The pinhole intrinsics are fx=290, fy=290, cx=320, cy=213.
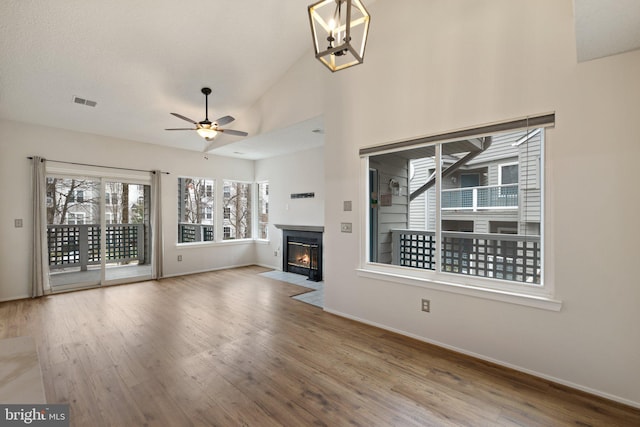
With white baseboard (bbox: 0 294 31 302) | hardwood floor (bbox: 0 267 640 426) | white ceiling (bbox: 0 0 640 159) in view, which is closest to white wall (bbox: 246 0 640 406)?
hardwood floor (bbox: 0 267 640 426)

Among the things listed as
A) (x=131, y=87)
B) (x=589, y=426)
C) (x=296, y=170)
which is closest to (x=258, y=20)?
(x=131, y=87)

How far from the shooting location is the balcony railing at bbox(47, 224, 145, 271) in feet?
16.8

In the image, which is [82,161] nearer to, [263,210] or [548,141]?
[263,210]

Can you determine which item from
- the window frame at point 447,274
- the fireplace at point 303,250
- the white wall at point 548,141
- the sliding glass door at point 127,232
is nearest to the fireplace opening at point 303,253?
the fireplace at point 303,250

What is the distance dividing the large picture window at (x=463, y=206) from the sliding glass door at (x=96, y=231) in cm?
494

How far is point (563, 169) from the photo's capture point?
7.57 ft

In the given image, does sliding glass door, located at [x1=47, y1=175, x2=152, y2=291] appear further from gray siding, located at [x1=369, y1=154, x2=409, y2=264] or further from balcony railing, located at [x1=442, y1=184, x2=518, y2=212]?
balcony railing, located at [x1=442, y1=184, x2=518, y2=212]

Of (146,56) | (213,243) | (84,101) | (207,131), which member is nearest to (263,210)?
(213,243)

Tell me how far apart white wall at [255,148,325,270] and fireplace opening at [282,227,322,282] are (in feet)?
0.93

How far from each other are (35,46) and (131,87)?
1087 mm

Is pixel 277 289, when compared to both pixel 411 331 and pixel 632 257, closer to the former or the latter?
pixel 411 331

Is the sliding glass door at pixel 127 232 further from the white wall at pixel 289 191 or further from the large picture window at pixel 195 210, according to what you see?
the white wall at pixel 289 191

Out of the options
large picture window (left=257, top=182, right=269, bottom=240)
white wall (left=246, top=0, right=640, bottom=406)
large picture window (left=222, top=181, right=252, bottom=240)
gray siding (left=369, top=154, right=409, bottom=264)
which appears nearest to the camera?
white wall (left=246, top=0, right=640, bottom=406)

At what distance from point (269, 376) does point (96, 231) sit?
4924 mm
